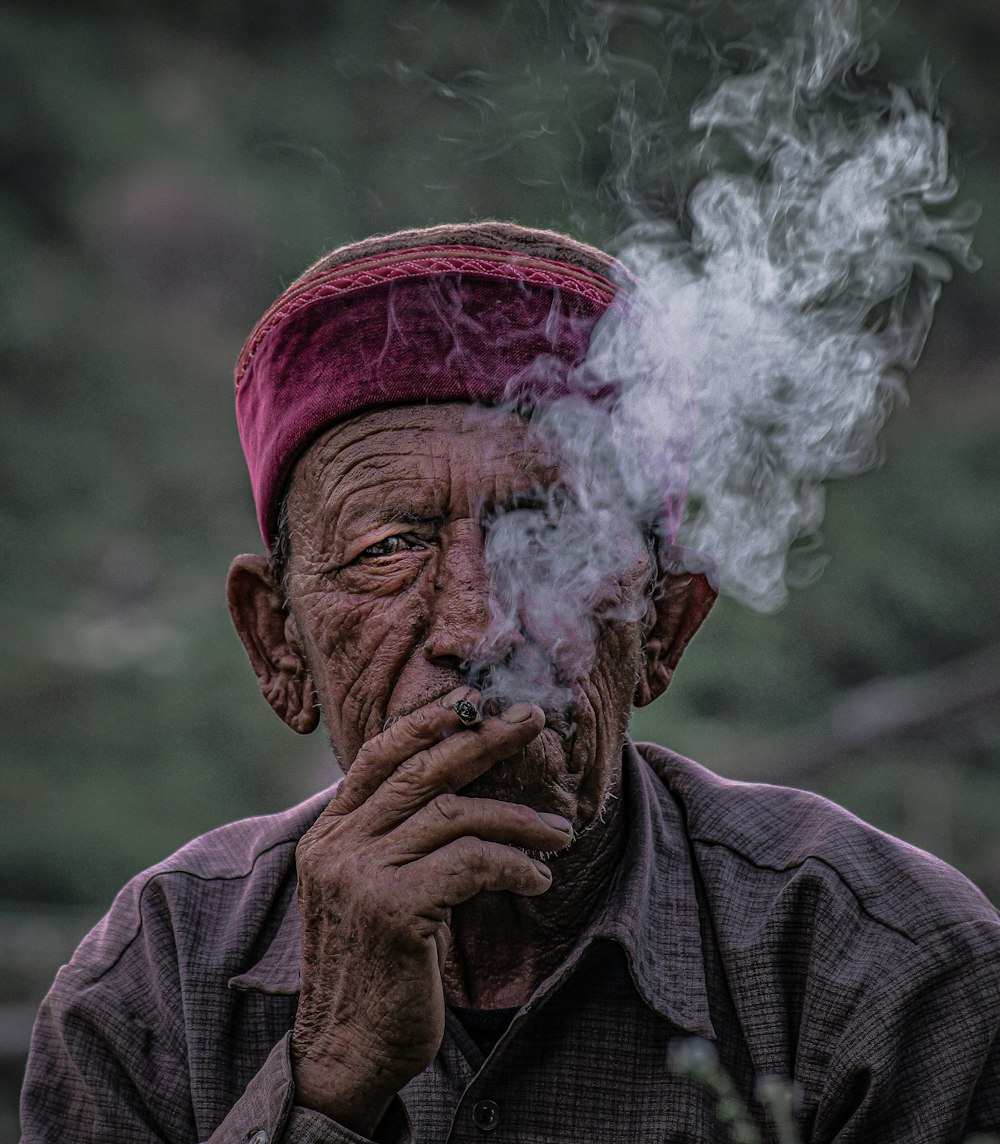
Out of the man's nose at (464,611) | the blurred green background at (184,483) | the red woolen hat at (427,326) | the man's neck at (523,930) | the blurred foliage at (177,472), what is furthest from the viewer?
the blurred foliage at (177,472)

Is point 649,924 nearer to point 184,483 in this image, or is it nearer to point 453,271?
point 453,271

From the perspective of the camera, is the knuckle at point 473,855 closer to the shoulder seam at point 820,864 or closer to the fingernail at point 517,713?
the fingernail at point 517,713

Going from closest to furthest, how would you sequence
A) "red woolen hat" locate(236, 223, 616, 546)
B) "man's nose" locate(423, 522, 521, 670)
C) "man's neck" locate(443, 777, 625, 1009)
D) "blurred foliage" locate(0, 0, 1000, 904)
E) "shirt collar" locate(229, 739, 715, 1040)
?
"man's nose" locate(423, 522, 521, 670) < "shirt collar" locate(229, 739, 715, 1040) < "red woolen hat" locate(236, 223, 616, 546) < "man's neck" locate(443, 777, 625, 1009) < "blurred foliage" locate(0, 0, 1000, 904)

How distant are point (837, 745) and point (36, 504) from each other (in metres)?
8.62

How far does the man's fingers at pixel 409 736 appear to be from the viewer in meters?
2.72

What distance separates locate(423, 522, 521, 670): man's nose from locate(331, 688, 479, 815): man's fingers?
109mm

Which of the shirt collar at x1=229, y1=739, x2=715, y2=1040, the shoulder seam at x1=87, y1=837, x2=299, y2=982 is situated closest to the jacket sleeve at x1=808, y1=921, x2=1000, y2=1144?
the shirt collar at x1=229, y1=739, x2=715, y2=1040

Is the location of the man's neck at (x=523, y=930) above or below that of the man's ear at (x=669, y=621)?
below

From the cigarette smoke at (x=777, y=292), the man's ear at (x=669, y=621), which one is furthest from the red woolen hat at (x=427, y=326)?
the man's ear at (x=669, y=621)

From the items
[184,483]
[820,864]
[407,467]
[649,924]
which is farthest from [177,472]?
[820,864]

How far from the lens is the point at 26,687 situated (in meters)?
13.5

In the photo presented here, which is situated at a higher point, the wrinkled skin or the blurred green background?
the blurred green background

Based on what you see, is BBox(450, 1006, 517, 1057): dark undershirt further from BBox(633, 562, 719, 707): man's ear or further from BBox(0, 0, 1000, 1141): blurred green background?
BBox(0, 0, 1000, 1141): blurred green background

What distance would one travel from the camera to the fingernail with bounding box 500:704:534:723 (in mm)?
2715
